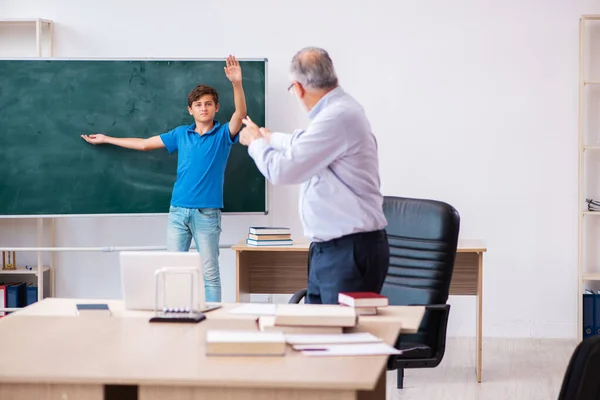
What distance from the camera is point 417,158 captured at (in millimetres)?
5547

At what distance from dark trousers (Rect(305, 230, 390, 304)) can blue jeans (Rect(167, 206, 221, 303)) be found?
200 centimetres

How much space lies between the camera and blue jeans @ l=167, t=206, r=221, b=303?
196 inches

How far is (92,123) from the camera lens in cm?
522

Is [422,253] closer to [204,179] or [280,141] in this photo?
[280,141]

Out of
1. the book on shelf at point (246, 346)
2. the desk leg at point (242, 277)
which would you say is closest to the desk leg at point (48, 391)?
the book on shelf at point (246, 346)

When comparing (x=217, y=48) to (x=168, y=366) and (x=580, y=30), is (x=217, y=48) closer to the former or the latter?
(x=580, y=30)

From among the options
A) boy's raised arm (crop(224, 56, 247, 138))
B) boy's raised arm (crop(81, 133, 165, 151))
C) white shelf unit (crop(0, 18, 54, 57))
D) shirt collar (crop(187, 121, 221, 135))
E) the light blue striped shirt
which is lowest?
the light blue striped shirt

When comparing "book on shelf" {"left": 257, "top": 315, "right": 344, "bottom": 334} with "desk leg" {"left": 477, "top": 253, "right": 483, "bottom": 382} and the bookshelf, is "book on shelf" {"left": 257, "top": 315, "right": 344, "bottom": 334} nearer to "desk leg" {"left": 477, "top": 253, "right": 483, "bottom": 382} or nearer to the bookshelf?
"desk leg" {"left": 477, "top": 253, "right": 483, "bottom": 382}

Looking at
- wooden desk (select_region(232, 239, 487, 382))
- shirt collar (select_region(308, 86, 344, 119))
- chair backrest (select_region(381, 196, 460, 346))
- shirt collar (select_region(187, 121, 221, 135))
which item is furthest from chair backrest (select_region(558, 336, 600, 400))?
shirt collar (select_region(187, 121, 221, 135))

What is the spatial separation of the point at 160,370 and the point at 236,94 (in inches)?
124

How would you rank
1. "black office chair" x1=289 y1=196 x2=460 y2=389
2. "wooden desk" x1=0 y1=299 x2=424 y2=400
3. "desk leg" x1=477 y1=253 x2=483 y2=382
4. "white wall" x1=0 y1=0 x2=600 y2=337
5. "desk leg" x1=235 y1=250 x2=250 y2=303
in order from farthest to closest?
1. "white wall" x1=0 y1=0 x2=600 y2=337
2. "desk leg" x1=235 y1=250 x2=250 y2=303
3. "desk leg" x1=477 y1=253 x2=483 y2=382
4. "black office chair" x1=289 y1=196 x2=460 y2=389
5. "wooden desk" x1=0 y1=299 x2=424 y2=400

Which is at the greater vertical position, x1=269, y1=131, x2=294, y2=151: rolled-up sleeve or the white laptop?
x1=269, y1=131, x2=294, y2=151: rolled-up sleeve

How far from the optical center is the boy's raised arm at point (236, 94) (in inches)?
189

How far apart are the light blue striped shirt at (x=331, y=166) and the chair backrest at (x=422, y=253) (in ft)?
1.84
